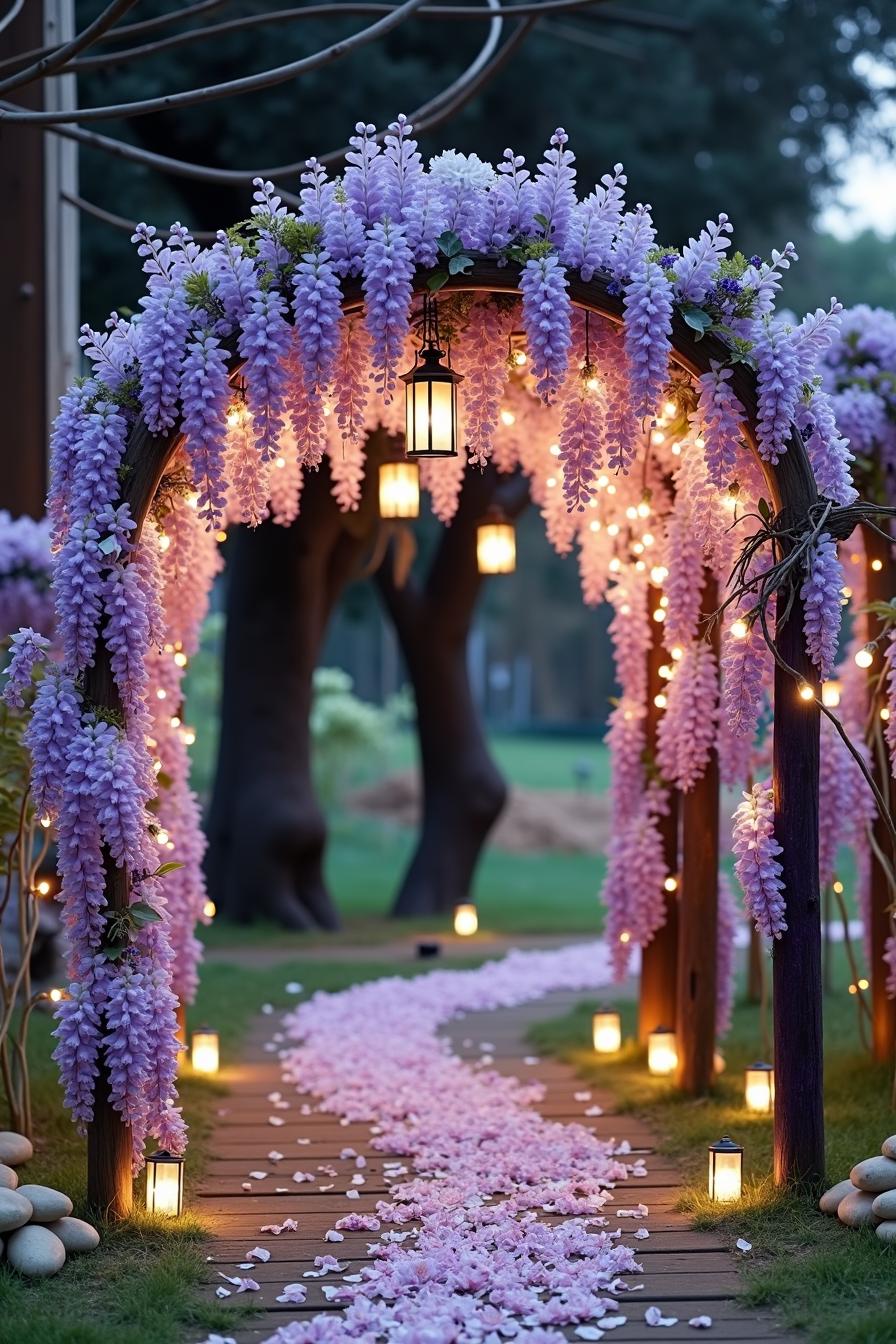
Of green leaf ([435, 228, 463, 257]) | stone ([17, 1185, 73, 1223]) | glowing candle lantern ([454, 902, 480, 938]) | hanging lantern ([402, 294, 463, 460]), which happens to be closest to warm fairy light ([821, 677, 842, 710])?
hanging lantern ([402, 294, 463, 460])

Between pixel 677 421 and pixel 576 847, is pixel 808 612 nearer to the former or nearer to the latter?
pixel 677 421

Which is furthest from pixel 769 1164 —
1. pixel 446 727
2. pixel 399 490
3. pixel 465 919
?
pixel 446 727

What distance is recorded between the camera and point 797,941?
451 cm

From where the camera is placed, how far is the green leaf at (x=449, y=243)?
14.5ft

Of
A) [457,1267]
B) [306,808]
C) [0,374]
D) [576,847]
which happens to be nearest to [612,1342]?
[457,1267]

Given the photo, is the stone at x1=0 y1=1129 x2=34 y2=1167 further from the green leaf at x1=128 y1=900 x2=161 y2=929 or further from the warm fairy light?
the warm fairy light

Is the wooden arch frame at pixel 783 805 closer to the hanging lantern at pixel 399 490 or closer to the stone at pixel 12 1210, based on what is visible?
A: the stone at pixel 12 1210

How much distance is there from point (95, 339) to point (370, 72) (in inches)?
226

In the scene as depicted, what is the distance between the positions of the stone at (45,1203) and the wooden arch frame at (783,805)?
28cm

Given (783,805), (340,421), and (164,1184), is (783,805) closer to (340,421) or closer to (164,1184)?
(340,421)

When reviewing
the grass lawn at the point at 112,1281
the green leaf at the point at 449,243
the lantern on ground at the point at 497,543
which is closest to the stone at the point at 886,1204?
the grass lawn at the point at 112,1281

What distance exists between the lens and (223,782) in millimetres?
11469

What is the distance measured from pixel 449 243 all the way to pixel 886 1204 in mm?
2792

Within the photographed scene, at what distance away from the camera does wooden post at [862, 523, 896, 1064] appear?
5953mm
